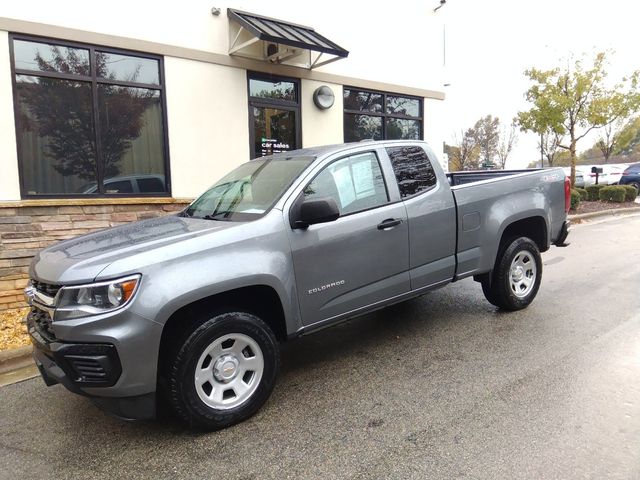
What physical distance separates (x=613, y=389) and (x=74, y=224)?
663 centimetres

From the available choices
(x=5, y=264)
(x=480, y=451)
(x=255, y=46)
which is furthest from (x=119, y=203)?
(x=480, y=451)

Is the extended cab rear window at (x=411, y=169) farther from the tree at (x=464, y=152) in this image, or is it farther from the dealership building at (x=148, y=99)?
the tree at (x=464, y=152)

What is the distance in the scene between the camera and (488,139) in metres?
38.9

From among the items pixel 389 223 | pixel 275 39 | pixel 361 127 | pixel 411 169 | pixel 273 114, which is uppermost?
pixel 275 39

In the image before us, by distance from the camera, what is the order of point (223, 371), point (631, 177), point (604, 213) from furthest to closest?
point (631, 177)
point (604, 213)
point (223, 371)

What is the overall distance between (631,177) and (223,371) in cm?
2593

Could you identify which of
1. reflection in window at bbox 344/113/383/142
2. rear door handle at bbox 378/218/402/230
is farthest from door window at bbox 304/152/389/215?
reflection in window at bbox 344/113/383/142

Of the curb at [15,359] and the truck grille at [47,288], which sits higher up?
the truck grille at [47,288]

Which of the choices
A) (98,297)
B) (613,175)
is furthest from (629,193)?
(98,297)

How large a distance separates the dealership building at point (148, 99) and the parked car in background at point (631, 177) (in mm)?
19187

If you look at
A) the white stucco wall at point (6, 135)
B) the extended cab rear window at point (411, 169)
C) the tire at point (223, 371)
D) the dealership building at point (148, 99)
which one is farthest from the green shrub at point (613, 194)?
the white stucco wall at point (6, 135)

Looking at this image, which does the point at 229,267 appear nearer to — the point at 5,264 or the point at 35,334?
the point at 35,334

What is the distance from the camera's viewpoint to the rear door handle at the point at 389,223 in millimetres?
3879

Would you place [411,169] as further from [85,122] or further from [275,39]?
[85,122]
